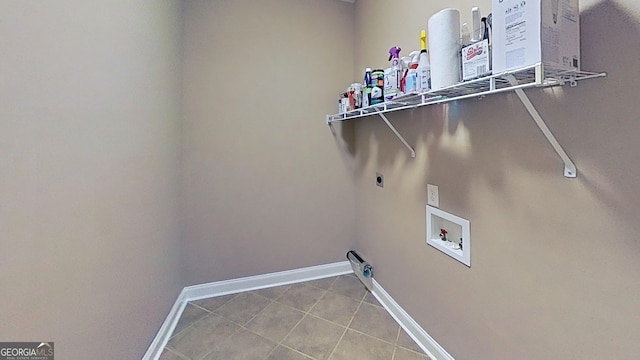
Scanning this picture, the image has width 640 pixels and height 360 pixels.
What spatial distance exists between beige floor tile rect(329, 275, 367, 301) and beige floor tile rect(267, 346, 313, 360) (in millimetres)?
780

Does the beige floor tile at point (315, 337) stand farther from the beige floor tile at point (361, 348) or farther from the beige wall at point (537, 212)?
the beige wall at point (537, 212)

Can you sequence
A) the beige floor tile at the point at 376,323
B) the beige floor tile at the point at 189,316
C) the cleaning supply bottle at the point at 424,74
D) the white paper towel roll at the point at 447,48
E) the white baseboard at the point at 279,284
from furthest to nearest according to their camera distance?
1. the beige floor tile at the point at 189,316
2. the beige floor tile at the point at 376,323
3. the white baseboard at the point at 279,284
4. the cleaning supply bottle at the point at 424,74
5. the white paper towel roll at the point at 447,48

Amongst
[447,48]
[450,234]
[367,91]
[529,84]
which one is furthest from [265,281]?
[529,84]

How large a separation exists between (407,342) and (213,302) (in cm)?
158

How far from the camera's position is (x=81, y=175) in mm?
1045

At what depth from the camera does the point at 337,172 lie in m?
2.82

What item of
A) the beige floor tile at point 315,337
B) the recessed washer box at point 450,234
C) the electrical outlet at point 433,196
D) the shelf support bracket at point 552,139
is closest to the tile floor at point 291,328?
the beige floor tile at point 315,337

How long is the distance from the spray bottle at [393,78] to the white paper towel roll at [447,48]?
1.12 feet

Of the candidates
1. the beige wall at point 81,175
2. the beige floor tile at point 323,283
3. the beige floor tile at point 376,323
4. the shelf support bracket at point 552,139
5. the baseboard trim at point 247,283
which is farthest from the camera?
the beige floor tile at point 323,283

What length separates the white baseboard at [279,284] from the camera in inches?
68.6

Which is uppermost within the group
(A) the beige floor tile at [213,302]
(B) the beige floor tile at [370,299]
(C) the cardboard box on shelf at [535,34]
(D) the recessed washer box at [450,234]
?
(C) the cardboard box on shelf at [535,34]

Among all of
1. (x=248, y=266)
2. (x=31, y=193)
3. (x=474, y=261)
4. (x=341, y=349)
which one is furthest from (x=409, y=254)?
(x=31, y=193)

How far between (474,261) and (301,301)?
1.49 metres

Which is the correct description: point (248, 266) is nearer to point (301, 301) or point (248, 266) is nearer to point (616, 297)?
point (301, 301)
